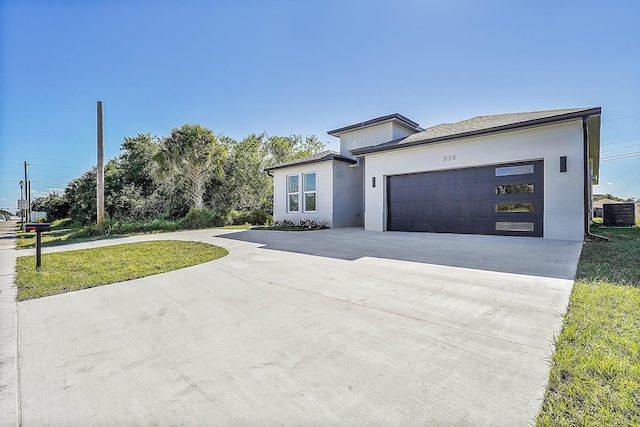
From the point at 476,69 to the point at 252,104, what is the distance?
1130cm

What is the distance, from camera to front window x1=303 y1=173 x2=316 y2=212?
14273 mm

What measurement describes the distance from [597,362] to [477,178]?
27.6ft

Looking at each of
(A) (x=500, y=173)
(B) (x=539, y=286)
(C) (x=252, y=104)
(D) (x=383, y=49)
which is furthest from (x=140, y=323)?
(C) (x=252, y=104)

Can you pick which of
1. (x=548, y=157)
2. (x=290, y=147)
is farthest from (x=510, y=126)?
(x=290, y=147)

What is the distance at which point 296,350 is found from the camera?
86.2 inches

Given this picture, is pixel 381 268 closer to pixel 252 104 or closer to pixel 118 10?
pixel 118 10

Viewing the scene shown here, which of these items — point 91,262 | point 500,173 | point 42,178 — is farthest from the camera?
point 42,178

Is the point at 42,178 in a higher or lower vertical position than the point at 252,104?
lower

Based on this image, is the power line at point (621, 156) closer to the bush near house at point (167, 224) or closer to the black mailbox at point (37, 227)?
the bush near house at point (167, 224)

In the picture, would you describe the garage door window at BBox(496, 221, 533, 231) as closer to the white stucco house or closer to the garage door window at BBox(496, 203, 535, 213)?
the white stucco house

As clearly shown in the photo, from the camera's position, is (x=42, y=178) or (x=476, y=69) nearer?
(x=476, y=69)

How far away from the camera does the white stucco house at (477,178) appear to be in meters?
7.79

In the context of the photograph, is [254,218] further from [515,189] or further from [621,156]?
[621,156]

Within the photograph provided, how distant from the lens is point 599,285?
11.7 ft
